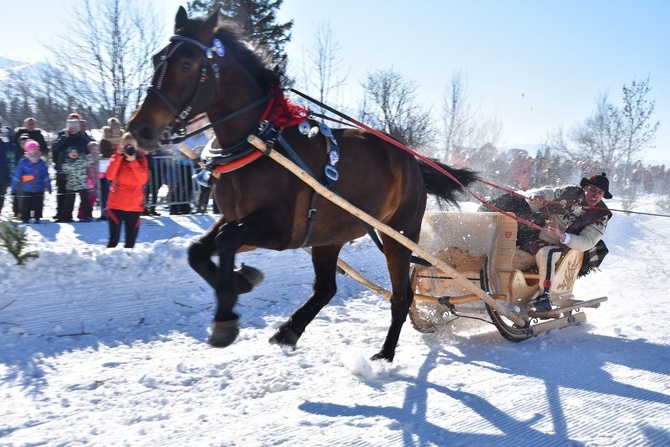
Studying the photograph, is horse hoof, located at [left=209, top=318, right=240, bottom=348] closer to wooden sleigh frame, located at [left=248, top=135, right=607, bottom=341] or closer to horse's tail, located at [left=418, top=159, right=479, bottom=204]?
wooden sleigh frame, located at [left=248, top=135, right=607, bottom=341]

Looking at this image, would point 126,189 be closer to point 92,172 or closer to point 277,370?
point 92,172

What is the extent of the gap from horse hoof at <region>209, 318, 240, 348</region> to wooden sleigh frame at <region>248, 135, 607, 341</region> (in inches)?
73.1

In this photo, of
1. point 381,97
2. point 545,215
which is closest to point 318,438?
point 545,215

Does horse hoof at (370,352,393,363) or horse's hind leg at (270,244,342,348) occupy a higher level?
horse's hind leg at (270,244,342,348)

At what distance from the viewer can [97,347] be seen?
16.5 ft

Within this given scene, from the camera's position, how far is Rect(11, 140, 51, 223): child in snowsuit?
8.46 meters

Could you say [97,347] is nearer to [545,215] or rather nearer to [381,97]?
[545,215]

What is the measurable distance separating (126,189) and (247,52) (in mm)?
3809

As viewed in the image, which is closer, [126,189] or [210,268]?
[210,268]

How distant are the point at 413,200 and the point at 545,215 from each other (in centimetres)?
179

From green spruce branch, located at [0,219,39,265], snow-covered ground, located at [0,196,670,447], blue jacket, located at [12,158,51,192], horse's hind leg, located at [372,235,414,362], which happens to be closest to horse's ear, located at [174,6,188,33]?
horse's hind leg, located at [372,235,414,362]

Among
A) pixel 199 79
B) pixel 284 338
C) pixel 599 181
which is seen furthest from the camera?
pixel 599 181

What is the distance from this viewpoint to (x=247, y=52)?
4.05 meters

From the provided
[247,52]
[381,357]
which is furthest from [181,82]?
[381,357]
